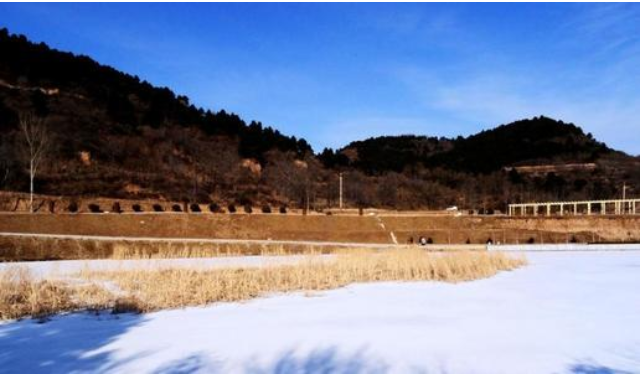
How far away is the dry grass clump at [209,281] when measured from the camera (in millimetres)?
10594

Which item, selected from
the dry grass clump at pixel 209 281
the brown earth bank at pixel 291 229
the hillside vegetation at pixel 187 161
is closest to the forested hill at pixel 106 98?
the hillside vegetation at pixel 187 161

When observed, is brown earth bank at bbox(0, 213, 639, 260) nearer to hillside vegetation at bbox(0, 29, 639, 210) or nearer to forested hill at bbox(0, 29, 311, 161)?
hillside vegetation at bbox(0, 29, 639, 210)

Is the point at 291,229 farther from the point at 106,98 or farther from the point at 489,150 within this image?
the point at 489,150

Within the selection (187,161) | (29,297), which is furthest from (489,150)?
(29,297)

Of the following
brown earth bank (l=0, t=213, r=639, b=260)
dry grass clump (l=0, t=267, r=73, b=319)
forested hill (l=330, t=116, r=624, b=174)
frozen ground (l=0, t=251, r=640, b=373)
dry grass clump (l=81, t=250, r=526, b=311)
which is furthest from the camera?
forested hill (l=330, t=116, r=624, b=174)

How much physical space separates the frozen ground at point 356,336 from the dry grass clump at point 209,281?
718 millimetres

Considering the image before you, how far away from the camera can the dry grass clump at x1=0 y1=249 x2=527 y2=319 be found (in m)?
10.6

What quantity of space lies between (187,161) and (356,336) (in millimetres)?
62311

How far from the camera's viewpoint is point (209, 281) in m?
12.4

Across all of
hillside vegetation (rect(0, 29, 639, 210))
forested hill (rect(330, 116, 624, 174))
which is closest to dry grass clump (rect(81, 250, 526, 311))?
hillside vegetation (rect(0, 29, 639, 210))

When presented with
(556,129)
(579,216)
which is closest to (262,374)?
(579,216)

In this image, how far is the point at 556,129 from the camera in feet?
382

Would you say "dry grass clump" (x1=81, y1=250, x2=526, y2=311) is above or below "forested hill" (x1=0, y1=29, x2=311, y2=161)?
below

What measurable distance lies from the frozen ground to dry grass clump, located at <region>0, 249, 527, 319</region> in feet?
2.36
